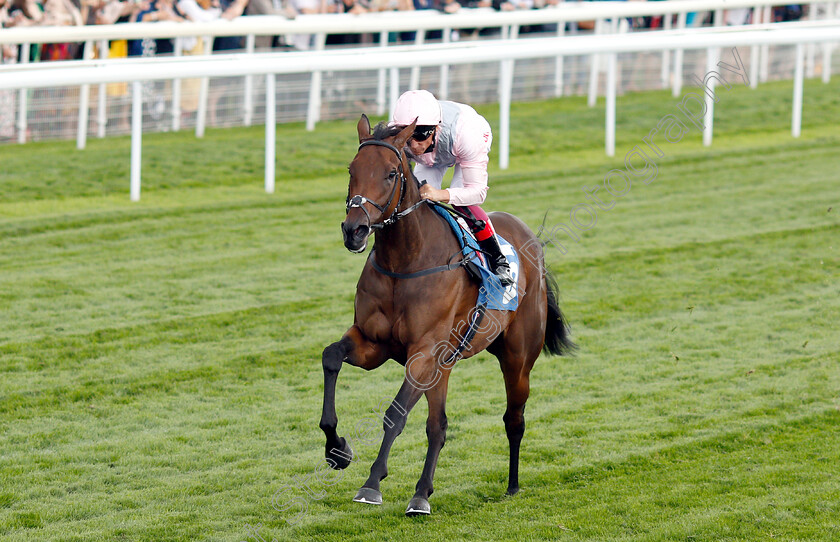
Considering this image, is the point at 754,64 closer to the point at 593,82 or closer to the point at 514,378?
the point at 593,82

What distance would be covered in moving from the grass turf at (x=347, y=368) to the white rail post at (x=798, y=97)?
3.11 ft

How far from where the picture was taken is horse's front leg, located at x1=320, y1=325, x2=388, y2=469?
397cm

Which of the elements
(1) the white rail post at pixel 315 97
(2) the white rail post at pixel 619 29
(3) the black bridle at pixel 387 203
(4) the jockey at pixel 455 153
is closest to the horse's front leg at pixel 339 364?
(3) the black bridle at pixel 387 203

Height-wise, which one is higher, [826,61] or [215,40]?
[826,61]

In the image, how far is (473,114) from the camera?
14.3 feet

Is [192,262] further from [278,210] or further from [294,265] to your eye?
[278,210]

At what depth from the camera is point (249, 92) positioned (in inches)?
410

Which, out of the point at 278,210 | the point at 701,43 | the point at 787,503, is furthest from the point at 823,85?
the point at 787,503

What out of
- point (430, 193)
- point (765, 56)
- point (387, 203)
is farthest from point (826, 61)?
point (387, 203)

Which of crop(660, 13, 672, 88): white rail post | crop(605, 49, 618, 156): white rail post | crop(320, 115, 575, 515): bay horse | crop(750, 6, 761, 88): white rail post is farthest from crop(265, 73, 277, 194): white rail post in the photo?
crop(750, 6, 761, 88): white rail post

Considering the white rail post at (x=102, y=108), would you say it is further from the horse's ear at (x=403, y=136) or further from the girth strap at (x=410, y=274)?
the horse's ear at (x=403, y=136)

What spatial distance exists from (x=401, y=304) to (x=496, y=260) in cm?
58

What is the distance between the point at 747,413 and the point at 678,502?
1221mm

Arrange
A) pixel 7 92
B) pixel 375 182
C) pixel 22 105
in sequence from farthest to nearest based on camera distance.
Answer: pixel 22 105 < pixel 7 92 < pixel 375 182
